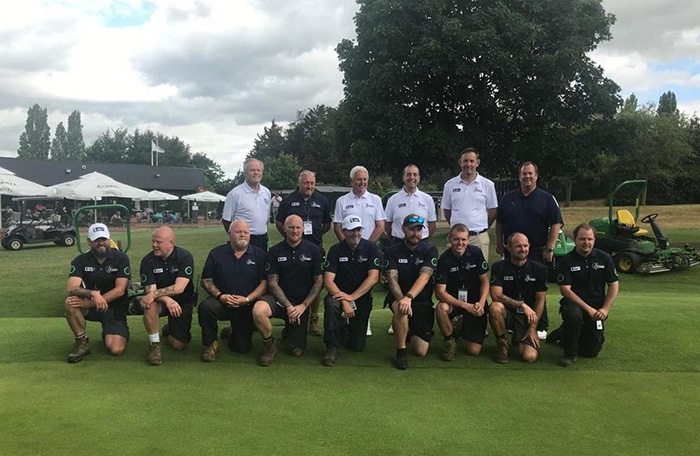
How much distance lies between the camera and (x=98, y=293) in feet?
16.5

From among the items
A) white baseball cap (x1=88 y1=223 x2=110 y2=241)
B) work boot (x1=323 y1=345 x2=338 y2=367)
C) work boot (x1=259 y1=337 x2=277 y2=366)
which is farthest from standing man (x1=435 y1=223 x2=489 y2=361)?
white baseball cap (x1=88 y1=223 x2=110 y2=241)

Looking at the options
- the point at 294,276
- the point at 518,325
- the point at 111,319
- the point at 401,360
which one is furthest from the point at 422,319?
the point at 111,319

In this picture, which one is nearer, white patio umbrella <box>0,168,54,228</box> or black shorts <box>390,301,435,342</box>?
black shorts <box>390,301,435,342</box>

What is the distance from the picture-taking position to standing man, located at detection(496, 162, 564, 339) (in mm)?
5426

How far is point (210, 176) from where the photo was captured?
237ft

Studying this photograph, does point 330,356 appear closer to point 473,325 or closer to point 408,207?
point 473,325

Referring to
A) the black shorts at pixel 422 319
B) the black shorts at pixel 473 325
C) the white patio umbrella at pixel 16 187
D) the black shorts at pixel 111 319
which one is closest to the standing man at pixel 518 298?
the black shorts at pixel 473 325

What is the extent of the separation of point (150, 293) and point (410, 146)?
12893 millimetres

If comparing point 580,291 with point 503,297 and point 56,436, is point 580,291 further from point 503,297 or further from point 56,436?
point 56,436

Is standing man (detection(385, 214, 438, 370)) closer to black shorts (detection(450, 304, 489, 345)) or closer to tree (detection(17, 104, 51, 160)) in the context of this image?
black shorts (detection(450, 304, 489, 345))

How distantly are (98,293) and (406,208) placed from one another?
129 inches

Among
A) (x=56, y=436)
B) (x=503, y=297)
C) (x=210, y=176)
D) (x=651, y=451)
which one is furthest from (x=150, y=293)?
(x=210, y=176)

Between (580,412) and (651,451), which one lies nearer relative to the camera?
(651,451)

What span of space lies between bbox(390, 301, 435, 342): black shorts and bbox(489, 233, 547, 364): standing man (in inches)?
22.9
